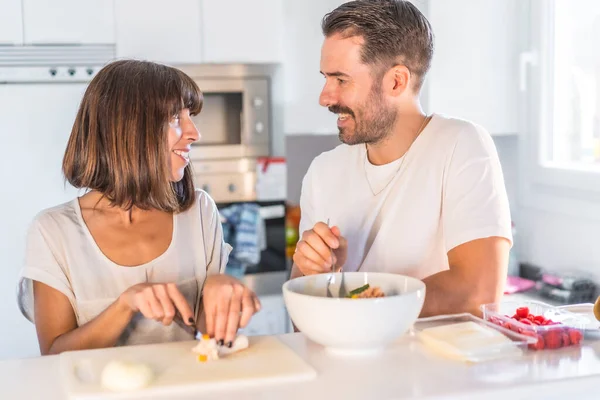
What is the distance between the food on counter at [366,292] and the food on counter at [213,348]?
0.59ft

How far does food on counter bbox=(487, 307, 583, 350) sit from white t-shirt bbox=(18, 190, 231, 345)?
2.04ft

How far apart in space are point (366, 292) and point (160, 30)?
2.00 metres

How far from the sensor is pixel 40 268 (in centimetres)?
136

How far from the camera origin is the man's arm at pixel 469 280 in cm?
138

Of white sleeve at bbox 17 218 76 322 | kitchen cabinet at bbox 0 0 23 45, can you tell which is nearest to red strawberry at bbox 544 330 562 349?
white sleeve at bbox 17 218 76 322

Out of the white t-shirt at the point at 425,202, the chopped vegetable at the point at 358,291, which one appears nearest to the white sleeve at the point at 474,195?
the white t-shirt at the point at 425,202

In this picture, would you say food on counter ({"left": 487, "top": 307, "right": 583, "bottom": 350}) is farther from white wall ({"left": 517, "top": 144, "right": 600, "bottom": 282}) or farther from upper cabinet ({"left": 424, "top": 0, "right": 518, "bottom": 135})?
upper cabinet ({"left": 424, "top": 0, "right": 518, "bottom": 135})

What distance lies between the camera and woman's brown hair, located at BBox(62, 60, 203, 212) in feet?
4.58

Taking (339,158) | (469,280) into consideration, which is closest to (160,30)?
(339,158)

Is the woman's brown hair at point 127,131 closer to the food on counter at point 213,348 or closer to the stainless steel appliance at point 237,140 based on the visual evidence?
the food on counter at point 213,348

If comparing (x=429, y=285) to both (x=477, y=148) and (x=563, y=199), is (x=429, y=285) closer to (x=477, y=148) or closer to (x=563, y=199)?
(x=477, y=148)

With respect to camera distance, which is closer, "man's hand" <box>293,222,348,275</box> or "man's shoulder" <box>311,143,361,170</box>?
"man's hand" <box>293,222,348,275</box>

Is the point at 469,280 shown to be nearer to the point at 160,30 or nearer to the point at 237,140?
the point at 237,140

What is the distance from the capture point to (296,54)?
3.08 m
